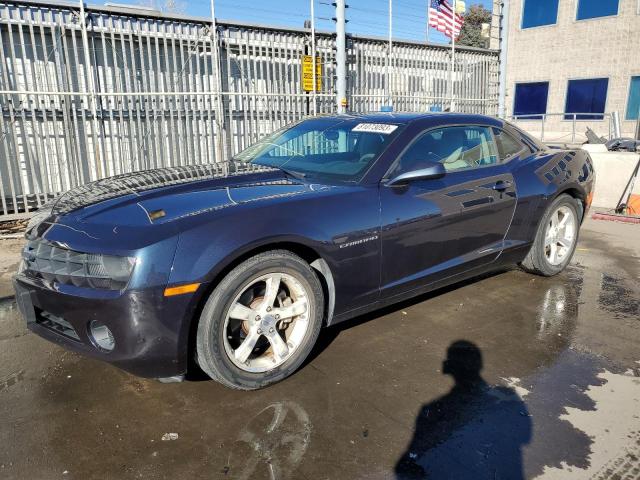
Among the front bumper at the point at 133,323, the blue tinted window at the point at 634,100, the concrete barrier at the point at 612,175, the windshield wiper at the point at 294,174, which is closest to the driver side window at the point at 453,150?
the windshield wiper at the point at 294,174

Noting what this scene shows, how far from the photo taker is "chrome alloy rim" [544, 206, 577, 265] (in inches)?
188

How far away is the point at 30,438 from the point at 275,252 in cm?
152

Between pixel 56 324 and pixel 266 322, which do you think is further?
pixel 266 322

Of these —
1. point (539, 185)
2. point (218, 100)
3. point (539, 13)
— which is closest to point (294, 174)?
point (539, 185)

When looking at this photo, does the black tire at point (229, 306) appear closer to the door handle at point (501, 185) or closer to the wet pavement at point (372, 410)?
the wet pavement at point (372, 410)

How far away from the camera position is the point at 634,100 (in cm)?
2006

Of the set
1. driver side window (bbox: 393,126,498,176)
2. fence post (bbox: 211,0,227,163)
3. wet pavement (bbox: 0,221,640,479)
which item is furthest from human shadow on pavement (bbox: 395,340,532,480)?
fence post (bbox: 211,0,227,163)

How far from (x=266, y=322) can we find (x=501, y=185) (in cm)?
232

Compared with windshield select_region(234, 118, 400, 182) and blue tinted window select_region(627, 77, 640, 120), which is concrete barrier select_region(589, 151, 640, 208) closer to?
windshield select_region(234, 118, 400, 182)

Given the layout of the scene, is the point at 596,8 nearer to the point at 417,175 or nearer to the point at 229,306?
the point at 417,175

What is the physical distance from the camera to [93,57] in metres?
8.11

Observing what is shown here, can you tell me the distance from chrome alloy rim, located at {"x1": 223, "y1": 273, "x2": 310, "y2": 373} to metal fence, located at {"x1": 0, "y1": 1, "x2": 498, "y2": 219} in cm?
583

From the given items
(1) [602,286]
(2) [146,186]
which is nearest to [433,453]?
(2) [146,186]

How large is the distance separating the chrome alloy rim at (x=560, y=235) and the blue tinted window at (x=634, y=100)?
729 inches
